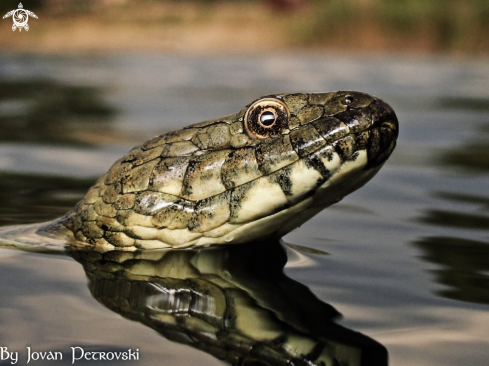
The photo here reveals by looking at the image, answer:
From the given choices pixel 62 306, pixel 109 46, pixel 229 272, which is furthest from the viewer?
pixel 109 46

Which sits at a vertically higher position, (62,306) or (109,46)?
(109,46)

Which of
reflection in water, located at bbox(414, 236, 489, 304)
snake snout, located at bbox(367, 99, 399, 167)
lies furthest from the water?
snake snout, located at bbox(367, 99, 399, 167)

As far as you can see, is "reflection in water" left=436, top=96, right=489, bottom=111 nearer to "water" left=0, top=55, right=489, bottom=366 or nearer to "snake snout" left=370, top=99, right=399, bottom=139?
"water" left=0, top=55, right=489, bottom=366

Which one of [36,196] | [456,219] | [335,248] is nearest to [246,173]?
[335,248]

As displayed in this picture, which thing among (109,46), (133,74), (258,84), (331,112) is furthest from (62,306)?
(109,46)

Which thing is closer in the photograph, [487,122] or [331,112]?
[331,112]

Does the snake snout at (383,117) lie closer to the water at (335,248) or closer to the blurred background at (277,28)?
the water at (335,248)

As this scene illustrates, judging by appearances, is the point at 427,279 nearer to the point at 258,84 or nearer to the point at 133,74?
the point at 258,84
